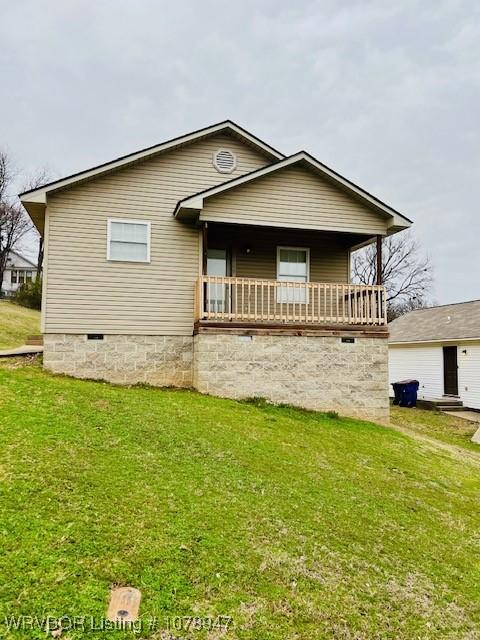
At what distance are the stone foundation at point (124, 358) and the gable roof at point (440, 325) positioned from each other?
44.0ft

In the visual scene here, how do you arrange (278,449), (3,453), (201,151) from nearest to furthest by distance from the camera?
(3,453), (278,449), (201,151)

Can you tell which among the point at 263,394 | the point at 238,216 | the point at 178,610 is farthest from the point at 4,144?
the point at 178,610

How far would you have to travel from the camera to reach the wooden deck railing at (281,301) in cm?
1083

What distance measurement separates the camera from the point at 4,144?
41.0 metres

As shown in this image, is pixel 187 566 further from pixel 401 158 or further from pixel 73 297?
pixel 401 158

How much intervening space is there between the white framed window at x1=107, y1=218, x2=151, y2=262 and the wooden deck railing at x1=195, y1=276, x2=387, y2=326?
6.00ft

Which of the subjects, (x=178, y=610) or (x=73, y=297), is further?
(x=73, y=297)

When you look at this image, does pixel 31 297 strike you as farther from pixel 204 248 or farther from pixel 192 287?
pixel 204 248

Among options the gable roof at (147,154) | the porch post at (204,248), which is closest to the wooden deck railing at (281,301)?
the porch post at (204,248)

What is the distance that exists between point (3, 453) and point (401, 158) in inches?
1677

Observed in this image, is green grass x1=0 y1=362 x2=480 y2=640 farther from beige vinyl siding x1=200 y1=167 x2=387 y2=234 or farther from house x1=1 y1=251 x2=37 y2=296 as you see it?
house x1=1 y1=251 x2=37 y2=296

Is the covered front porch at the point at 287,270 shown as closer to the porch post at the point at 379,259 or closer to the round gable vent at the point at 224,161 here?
the porch post at the point at 379,259

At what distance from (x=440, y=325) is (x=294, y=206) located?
14.1m

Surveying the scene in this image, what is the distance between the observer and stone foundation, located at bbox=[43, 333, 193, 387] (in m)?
10.6
